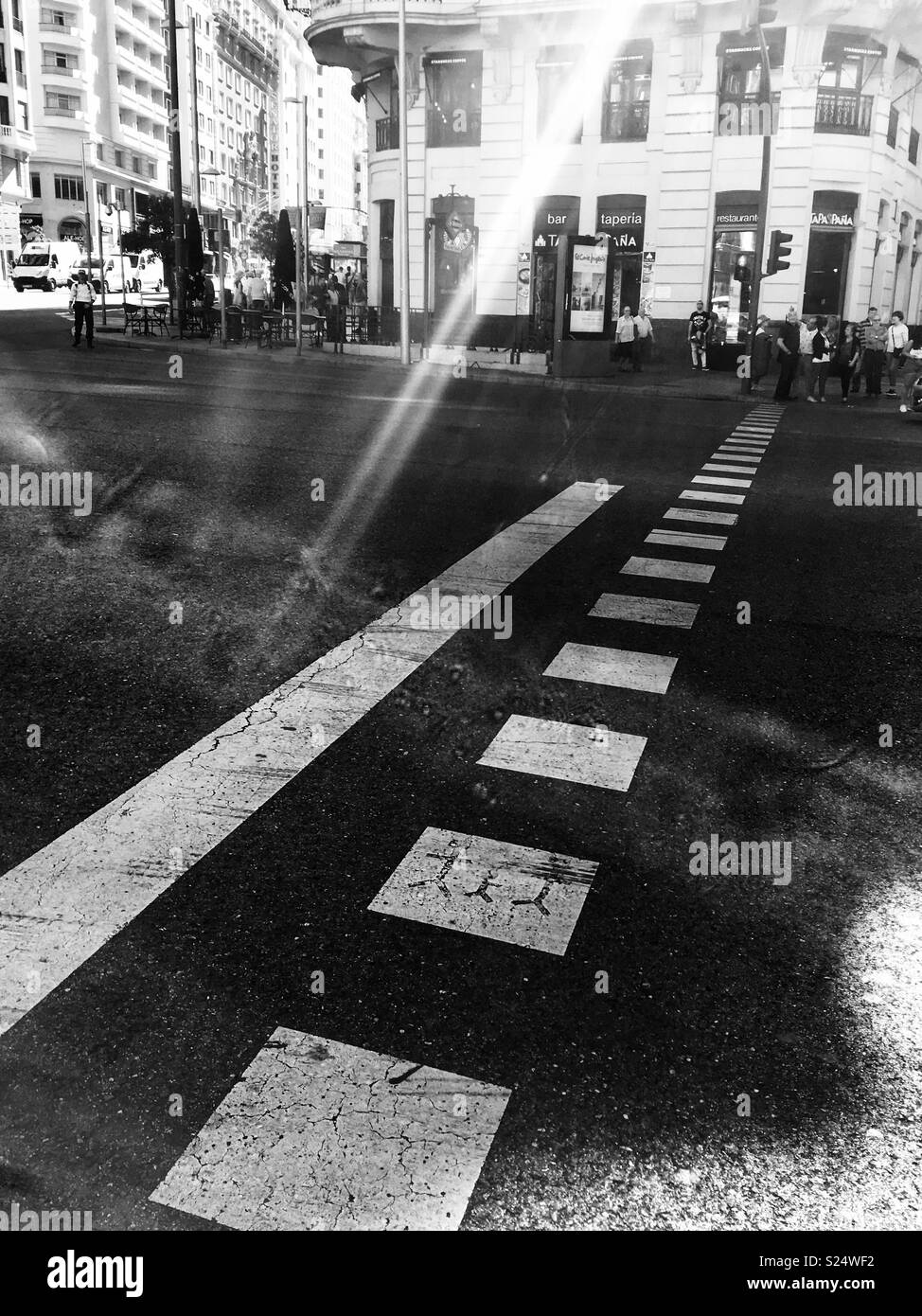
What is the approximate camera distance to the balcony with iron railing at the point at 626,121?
32.2m

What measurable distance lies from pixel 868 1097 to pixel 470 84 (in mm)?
36508

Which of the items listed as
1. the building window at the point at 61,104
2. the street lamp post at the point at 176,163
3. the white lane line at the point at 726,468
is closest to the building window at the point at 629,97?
the street lamp post at the point at 176,163

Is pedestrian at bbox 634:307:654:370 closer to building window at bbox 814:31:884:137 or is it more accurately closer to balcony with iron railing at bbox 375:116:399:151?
building window at bbox 814:31:884:137

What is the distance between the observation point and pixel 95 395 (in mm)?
16203

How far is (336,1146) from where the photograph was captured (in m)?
2.38

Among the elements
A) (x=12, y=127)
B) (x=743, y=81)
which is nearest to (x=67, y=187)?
(x=12, y=127)

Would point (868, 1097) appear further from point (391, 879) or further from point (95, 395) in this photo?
point (95, 395)

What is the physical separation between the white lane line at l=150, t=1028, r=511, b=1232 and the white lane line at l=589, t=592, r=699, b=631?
3955mm

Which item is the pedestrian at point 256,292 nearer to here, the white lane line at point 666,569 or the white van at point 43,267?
the white van at point 43,267

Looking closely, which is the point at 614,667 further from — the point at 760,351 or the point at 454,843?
the point at 760,351

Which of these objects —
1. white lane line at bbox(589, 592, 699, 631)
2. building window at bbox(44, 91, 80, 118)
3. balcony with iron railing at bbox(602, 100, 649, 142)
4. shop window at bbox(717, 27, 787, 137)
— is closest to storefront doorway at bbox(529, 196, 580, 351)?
balcony with iron railing at bbox(602, 100, 649, 142)

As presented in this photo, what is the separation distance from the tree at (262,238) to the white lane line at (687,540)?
60.3 metres

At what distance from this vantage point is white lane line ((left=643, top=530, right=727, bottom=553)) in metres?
8.25
